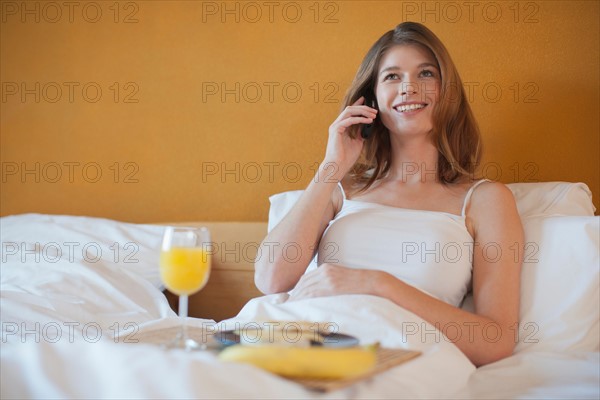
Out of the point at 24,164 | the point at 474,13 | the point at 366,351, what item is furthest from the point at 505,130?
the point at 24,164

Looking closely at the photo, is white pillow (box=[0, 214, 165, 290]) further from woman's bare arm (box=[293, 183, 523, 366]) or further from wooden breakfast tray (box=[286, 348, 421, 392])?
wooden breakfast tray (box=[286, 348, 421, 392])

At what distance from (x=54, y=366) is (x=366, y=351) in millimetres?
426

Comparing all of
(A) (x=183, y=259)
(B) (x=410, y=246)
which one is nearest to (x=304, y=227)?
(B) (x=410, y=246)

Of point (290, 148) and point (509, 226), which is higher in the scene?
point (290, 148)

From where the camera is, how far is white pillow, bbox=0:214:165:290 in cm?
215

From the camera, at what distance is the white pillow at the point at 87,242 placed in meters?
2.15

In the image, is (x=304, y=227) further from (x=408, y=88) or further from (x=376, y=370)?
(x=376, y=370)

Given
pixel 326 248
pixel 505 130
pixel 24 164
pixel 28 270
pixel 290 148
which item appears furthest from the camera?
pixel 24 164

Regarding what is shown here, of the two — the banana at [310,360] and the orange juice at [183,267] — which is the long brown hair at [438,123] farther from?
the banana at [310,360]

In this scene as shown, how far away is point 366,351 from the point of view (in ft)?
2.96

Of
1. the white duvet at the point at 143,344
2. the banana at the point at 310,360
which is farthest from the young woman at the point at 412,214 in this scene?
the banana at the point at 310,360

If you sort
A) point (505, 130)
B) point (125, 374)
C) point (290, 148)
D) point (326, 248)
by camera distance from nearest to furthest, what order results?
point (125, 374)
point (326, 248)
point (505, 130)
point (290, 148)

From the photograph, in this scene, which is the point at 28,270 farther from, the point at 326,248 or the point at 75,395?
the point at 75,395

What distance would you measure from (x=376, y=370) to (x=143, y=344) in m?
0.35
